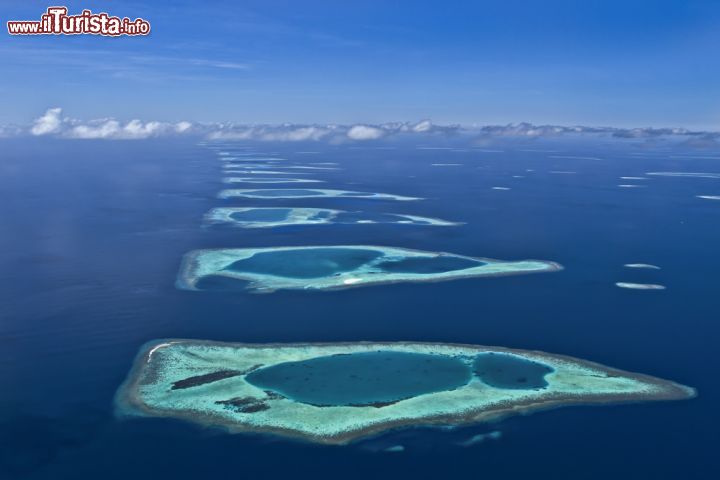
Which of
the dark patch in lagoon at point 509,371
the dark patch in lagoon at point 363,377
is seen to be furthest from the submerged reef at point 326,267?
the dark patch in lagoon at point 509,371

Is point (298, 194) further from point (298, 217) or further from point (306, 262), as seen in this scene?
point (306, 262)

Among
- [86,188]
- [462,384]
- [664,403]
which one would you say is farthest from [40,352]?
[86,188]

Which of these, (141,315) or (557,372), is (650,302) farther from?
(141,315)

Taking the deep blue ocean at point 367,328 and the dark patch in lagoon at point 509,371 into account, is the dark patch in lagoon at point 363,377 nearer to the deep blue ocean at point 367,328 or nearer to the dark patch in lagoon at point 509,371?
the dark patch in lagoon at point 509,371

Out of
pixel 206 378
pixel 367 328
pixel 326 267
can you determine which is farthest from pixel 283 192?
pixel 206 378

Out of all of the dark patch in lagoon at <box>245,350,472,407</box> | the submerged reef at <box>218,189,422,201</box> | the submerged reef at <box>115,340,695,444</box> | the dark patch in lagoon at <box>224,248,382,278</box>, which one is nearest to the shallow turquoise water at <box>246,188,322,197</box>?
the submerged reef at <box>218,189,422,201</box>

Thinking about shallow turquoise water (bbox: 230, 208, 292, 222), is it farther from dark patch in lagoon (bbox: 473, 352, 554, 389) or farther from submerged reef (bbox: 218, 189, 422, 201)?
dark patch in lagoon (bbox: 473, 352, 554, 389)
